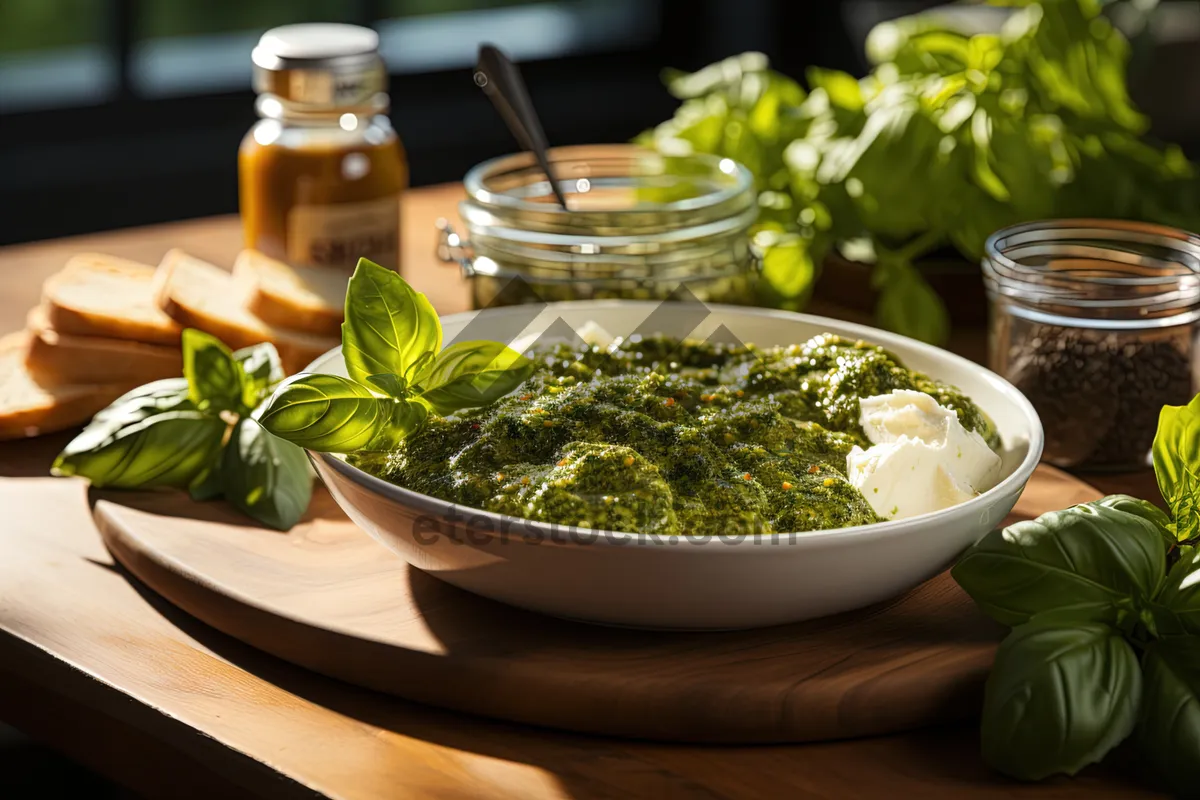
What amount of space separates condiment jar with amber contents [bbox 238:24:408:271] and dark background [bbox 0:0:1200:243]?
2.22 metres

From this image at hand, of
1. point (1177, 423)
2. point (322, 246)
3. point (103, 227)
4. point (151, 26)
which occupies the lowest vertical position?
point (103, 227)

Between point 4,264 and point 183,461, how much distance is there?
984 millimetres

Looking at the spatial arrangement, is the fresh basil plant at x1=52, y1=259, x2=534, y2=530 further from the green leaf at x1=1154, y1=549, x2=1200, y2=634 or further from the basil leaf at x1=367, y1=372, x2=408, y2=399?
the green leaf at x1=1154, y1=549, x2=1200, y2=634

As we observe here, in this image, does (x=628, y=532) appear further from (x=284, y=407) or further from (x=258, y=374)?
(x=258, y=374)

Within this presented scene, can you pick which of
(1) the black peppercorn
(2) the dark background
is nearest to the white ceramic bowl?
(1) the black peppercorn

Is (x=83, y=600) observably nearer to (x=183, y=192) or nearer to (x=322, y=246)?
(x=322, y=246)

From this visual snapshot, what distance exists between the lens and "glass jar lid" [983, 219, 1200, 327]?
1.43 meters

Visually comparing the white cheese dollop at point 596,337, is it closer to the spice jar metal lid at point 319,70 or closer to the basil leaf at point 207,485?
the basil leaf at point 207,485

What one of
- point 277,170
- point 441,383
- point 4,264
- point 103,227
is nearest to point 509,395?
point 441,383

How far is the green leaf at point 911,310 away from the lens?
1754 millimetres

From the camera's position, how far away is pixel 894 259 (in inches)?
69.9

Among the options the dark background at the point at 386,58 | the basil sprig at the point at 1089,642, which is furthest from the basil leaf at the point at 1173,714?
the dark background at the point at 386,58

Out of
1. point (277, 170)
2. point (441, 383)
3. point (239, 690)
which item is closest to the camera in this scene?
point (239, 690)

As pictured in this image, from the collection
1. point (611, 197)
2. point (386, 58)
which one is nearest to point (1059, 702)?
point (611, 197)
